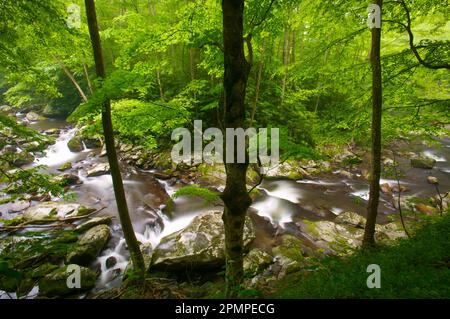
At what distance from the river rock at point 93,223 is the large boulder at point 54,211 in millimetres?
891

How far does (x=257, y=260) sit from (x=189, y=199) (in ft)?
16.4

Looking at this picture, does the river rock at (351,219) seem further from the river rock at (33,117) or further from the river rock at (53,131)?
the river rock at (33,117)

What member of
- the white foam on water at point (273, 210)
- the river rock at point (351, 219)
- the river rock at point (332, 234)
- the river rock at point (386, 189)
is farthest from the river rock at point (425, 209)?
the white foam on water at point (273, 210)

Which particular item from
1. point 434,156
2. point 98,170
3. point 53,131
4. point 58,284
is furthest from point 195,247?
point 434,156

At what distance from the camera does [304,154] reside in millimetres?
3984

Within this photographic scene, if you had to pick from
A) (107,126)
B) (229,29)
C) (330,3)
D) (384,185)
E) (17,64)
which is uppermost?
(330,3)

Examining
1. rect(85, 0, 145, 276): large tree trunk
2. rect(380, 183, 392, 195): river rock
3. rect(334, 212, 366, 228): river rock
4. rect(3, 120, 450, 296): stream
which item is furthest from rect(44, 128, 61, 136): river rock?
rect(380, 183, 392, 195): river rock

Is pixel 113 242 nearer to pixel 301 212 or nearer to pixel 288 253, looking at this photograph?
pixel 288 253

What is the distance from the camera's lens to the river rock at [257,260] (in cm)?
698

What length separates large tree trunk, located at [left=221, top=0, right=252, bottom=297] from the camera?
9.30 feet

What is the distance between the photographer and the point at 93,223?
30.2 ft

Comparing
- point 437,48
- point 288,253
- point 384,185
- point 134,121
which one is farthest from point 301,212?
point 134,121

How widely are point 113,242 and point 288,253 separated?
596cm

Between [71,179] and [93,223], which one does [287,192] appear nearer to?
[93,223]
